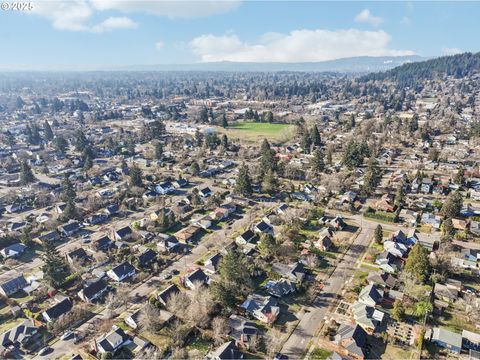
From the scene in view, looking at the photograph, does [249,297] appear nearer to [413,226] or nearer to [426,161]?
[413,226]

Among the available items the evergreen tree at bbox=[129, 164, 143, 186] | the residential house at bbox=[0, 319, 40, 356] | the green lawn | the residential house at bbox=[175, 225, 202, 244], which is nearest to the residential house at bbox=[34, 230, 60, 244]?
the evergreen tree at bbox=[129, 164, 143, 186]

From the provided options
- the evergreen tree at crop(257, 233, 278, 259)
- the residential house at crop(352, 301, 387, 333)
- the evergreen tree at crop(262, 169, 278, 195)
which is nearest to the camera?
the residential house at crop(352, 301, 387, 333)

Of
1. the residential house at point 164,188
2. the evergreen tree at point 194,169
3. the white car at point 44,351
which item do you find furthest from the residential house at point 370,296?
the evergreen tree at point 194,169

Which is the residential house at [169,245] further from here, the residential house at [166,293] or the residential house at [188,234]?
the residential house at [166,293]

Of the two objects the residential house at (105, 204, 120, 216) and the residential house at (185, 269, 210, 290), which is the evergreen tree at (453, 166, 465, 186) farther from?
the residential house at (105, 204, 120, 216)

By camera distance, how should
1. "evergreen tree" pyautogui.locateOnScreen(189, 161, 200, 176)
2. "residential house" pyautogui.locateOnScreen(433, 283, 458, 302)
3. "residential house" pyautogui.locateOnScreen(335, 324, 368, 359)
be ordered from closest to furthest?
"residential house" pyautogui.locateOnScreen(335, 324, 368, 359) → "residential house" pyautogui.locateOnScreen(433, 283, 458, 302) → "evergreen tree" pyautogui.locateOnScreen(189, 161, 200, 176)

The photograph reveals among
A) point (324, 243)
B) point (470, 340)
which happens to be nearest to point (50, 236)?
point (324, 243)

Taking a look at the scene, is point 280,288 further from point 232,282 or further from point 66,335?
point 66,335
